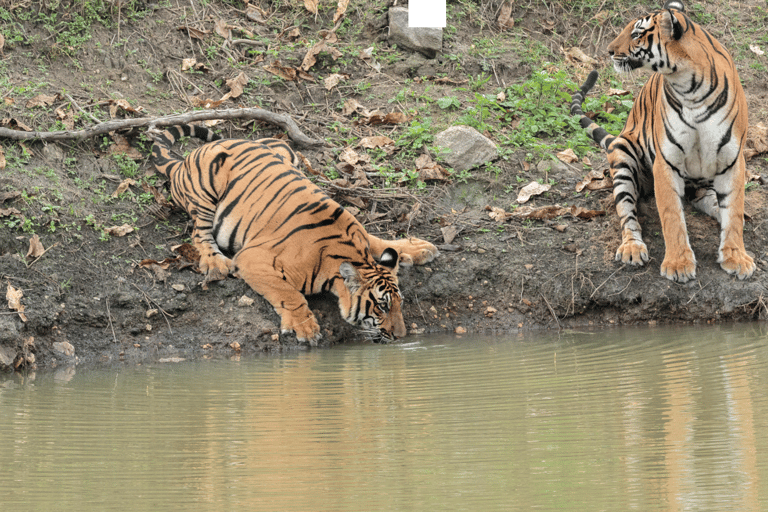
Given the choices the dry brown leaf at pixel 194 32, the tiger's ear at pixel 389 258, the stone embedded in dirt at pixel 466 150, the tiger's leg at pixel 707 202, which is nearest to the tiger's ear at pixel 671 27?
the tiger's leg at pixel 707 202

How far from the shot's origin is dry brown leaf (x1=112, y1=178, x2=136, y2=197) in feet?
22.9

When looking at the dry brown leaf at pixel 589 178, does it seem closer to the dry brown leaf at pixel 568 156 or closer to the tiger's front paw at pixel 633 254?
the dry brown leaf at pixel 568 156

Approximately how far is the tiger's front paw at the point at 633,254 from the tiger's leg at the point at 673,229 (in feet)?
0.52

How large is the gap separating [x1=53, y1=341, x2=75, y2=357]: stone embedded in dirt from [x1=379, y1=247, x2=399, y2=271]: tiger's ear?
2276mm

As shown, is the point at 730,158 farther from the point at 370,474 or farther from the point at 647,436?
the point at 370,474

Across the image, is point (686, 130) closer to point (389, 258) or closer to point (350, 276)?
point (389, 258)

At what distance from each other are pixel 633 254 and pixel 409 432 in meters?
3.52

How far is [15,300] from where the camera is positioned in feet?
18.7

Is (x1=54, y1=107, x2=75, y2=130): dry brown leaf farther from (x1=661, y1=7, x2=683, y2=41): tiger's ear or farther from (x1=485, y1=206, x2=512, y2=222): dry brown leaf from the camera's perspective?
(x1=661, y1=7, x2=683, y2=41): tiger's ear

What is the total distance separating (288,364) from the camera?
5.38 metres

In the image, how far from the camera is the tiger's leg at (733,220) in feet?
20.6

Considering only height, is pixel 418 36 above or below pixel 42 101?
above

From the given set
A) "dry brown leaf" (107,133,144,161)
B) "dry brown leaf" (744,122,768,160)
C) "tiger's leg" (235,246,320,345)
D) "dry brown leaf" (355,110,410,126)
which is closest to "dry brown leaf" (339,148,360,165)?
"dry brown leaf" (355,110,410,126)

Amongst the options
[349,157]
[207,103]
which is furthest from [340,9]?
[349,157]
